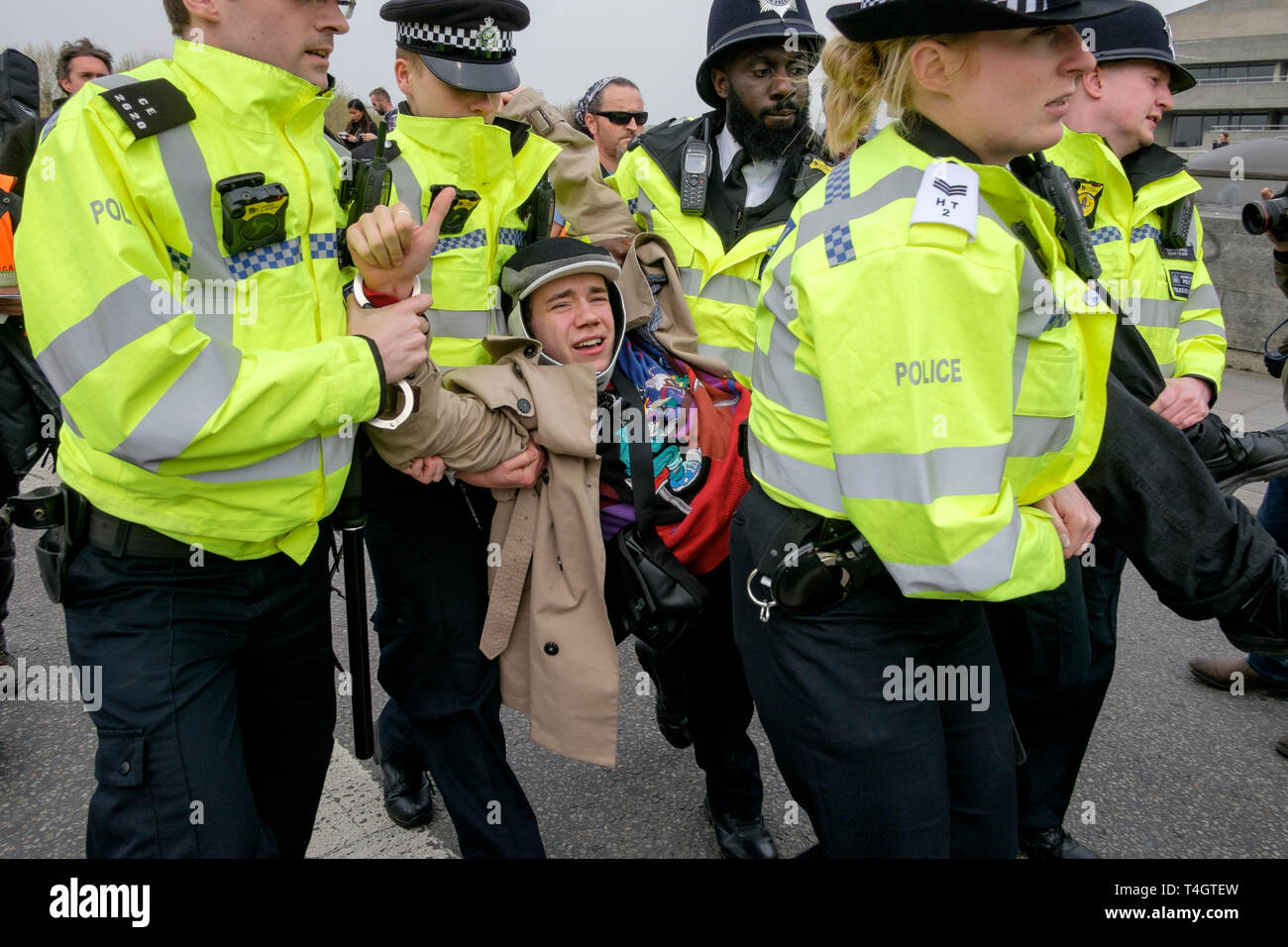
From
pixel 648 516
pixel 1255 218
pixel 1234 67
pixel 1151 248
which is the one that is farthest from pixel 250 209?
pixel 1234 67

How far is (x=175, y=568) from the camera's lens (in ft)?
6.14

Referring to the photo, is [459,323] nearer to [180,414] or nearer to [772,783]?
[180,414]

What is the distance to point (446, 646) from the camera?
98.3 inches

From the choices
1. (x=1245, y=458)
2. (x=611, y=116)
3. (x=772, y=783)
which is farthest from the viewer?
(x=611, y=116)

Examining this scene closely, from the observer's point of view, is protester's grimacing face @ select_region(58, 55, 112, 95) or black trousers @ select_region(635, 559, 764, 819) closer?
black trousers @ select_region(635, 559, 764, 819)

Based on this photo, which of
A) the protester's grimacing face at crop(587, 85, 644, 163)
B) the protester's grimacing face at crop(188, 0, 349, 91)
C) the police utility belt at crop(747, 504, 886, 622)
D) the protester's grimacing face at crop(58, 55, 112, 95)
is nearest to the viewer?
the police utility belt at crop(747, 504, 886, 622)

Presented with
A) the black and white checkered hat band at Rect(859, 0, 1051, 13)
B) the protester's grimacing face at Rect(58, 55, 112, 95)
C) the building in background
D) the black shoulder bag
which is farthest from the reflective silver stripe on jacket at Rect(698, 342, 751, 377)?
the building in background

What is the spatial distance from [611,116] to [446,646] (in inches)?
173

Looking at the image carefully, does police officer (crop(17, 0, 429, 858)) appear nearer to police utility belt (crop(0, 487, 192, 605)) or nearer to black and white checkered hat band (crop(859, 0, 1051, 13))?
police utility belt (crop(0, 487, 192, 605))

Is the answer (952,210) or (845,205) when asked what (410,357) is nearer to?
(845,205)

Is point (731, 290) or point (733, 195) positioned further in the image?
point (733, 195)

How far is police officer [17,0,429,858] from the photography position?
5.37ft

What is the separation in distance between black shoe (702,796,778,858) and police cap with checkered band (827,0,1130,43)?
2.17m
